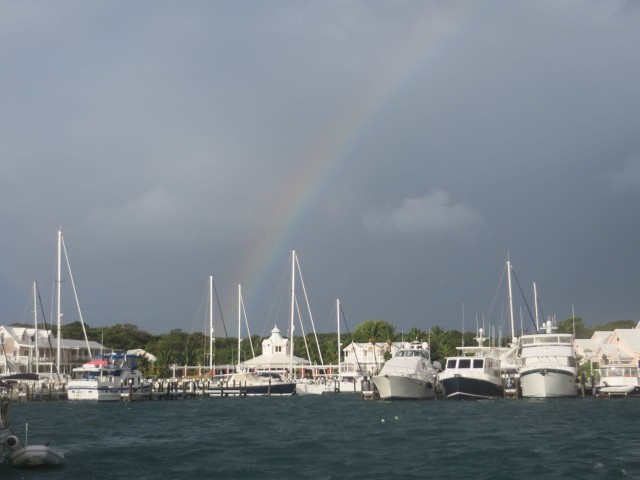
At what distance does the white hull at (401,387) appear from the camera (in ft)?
298

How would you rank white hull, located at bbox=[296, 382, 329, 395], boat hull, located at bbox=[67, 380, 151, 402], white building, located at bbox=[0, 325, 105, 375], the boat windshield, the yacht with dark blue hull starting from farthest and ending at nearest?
white building, located at bbox=[0, 325, 105, 375] < white hull, located at bbox=[296, 382, 329, 395] < boat hull, located at bbox=[67, 380, 151, 402] < the boat windshield < the yacht with dark blue hull

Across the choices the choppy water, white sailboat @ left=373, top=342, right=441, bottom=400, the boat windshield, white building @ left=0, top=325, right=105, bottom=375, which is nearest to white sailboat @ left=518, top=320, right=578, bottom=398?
the choppy water

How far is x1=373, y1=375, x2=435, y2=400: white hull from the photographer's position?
90.8 metres

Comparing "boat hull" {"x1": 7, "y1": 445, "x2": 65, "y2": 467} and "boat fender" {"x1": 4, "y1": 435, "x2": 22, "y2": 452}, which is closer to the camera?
"boat hull" {"x1": 7, "y1": 445, "x2": 65, "y2": 467}

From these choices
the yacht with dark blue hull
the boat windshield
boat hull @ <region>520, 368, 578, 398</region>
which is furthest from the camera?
the boat windshield

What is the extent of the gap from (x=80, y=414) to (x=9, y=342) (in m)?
70.2

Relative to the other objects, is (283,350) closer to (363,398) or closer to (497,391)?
(363,398)

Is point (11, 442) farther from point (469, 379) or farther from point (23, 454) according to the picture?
point (469, 379)

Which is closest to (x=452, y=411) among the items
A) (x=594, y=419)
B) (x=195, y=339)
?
(x=594, y=419)

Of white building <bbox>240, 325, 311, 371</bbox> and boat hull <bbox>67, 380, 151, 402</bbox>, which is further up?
white building <bbox>240, 325, 311, 371</bbox>

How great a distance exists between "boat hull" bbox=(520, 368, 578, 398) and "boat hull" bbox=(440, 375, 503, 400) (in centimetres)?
469

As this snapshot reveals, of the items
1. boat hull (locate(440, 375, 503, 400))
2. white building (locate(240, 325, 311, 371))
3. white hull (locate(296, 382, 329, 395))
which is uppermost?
A: white building (locate(240, 325, 311, 371))

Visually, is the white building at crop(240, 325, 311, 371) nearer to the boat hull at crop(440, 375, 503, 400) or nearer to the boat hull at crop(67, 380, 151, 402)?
the boat hull at crop(67, 380, 151, 402)

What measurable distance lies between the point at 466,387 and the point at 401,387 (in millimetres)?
7360
